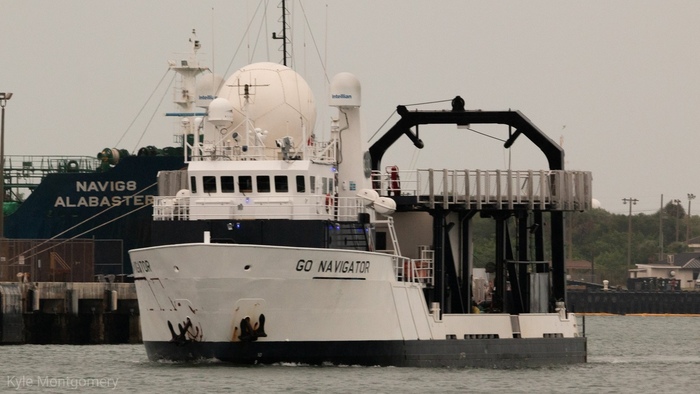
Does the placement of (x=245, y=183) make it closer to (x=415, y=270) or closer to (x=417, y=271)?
(x=415, y=270)

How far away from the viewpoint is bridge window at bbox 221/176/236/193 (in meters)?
50.9

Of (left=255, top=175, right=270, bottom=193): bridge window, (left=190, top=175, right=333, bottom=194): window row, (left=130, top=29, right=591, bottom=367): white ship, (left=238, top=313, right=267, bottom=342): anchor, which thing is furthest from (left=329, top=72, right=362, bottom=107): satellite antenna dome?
(left=238, top=313, right=267, bottom=342): anchor

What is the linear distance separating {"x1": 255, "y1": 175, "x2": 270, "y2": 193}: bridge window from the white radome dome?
261 cm

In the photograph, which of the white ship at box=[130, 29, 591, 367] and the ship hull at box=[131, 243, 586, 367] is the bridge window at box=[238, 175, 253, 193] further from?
the ship hull at box=[131, 243, 586, 367]

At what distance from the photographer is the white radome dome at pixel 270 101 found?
53.2 m

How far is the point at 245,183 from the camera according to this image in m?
50.8

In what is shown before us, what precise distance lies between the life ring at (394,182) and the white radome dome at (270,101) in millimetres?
4338

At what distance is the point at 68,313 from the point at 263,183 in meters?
26.3

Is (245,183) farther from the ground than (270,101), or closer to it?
closer to it

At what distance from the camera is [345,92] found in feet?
174

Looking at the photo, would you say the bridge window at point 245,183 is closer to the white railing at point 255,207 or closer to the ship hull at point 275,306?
the white railing at point 255,207

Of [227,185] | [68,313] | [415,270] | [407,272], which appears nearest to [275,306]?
[227,185]

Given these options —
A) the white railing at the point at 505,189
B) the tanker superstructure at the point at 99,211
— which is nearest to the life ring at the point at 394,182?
the white railing at the point at 505,189

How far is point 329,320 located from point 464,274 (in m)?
10.8
